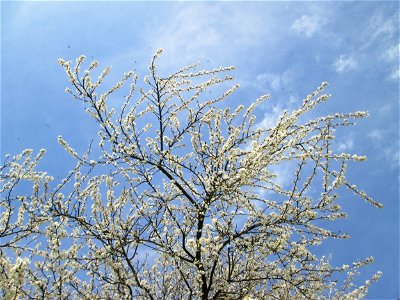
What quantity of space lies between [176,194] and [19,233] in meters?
2.76

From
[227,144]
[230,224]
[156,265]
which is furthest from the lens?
[156,265]

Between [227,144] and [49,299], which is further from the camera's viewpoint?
[227,144]

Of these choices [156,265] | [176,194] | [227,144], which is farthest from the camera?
[156,265]

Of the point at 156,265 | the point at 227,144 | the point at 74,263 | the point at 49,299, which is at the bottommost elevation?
the point at 49,299

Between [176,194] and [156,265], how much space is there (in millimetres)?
2579

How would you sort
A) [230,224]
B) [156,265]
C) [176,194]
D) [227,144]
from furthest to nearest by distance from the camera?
[156,265]
[176,194]
[227,144]
[230,224]

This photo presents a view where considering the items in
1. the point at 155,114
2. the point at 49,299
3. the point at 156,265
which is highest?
the point at 155,114

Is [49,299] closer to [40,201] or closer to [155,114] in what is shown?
[40,201]

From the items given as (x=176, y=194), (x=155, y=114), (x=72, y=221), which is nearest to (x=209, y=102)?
(x=155, y=114)

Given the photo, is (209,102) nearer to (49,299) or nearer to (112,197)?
(112,197)

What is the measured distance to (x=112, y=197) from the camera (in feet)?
25.5

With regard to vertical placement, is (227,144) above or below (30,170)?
above

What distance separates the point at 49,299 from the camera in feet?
21.4

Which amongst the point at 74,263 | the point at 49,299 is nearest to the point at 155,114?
the point at 74,263
